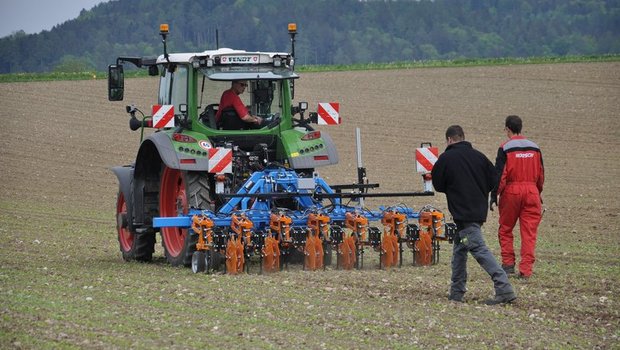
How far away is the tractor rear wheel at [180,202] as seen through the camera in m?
13.1

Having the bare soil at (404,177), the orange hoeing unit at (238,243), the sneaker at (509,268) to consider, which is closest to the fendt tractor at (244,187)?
the orange hoeing unit at (238,243)

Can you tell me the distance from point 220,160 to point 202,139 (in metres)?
0.70

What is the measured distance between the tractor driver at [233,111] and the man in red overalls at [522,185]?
312 cm

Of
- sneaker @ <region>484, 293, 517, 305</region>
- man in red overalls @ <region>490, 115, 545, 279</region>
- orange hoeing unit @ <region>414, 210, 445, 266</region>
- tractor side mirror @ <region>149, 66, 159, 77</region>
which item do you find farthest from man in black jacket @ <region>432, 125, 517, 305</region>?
tractor side mirror @ <region>149, 66, 159, 77</region>

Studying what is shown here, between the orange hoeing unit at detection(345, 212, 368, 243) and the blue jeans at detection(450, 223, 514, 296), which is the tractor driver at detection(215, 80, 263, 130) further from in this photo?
the blue jeans at detection(450, 223, 514, 296)

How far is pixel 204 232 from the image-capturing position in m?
12.6

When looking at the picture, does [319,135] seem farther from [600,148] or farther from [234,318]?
[600,148]

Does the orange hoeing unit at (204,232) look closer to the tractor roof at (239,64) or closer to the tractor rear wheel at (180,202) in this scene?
the tractor rear wheel at (180,202)

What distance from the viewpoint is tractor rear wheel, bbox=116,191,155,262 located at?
47.8 feet

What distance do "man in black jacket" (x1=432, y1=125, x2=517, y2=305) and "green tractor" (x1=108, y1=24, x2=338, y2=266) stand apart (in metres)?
2.80

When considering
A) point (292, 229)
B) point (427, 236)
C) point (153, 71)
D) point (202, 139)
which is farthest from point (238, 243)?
point (153, 71)

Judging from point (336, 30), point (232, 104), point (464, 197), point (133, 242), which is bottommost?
point (133, 242)

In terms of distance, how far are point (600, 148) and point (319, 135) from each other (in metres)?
16.2

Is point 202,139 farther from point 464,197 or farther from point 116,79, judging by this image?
point 464,197
